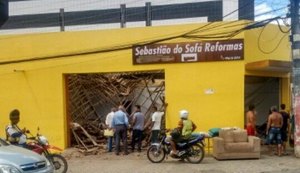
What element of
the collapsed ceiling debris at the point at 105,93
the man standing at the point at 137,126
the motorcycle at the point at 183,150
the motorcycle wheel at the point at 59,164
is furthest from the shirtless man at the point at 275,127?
the motorcycle wheel at the point at 59,164

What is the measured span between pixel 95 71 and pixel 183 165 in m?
5.69

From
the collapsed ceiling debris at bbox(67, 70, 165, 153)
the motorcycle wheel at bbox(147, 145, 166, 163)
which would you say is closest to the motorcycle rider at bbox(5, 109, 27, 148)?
the motorcycle wheel at bbox(147, 145, 166, 163)

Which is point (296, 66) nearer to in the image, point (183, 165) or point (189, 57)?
point (189, 57)

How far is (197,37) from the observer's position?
687 inches

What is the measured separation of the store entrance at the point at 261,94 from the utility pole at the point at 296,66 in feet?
14.4

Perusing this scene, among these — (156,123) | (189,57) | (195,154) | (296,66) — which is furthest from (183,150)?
(296,66)

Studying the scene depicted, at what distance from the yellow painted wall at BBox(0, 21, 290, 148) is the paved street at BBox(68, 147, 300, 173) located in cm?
200

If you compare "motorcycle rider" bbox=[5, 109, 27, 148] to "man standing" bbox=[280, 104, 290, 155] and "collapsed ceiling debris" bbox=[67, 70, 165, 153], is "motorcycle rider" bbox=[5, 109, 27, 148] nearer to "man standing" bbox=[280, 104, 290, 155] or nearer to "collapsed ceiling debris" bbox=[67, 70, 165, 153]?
"man standing" bbox=[280, 104, 290, 155]

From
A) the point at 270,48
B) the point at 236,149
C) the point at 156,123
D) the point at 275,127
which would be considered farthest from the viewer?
the point at 270,48

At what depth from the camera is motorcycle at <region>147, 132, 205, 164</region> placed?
1477 centimetres

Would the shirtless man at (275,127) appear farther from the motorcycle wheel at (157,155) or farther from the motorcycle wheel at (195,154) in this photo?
the motorcycle wheel at (157,155)

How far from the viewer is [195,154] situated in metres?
14.9

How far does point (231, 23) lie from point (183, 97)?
308 centimetres

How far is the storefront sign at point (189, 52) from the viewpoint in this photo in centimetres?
1714
